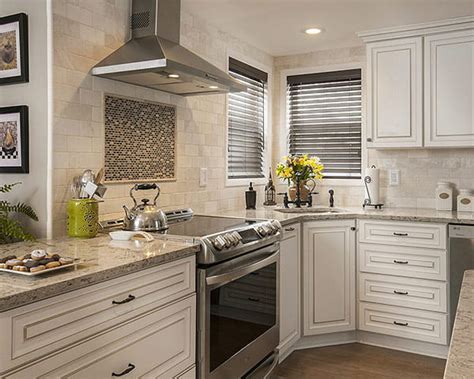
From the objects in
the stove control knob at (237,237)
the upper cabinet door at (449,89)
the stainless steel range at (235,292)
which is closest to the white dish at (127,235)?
the stainless steel range at (235,292)

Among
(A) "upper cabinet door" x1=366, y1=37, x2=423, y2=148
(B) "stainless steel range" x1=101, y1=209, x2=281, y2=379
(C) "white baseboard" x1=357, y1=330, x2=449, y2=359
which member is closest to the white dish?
(B) "stainless steel range" x1=101, y1=209, x2=281, y2=379

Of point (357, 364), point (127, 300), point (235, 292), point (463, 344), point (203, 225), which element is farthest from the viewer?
point (357, 364)

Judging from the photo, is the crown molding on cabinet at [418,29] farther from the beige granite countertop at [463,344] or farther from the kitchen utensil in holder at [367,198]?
the beige granite countertop at [463,344]

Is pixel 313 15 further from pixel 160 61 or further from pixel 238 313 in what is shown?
pixel 238 313

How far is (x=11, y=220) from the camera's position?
2195mm

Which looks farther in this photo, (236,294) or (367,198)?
(367,198)

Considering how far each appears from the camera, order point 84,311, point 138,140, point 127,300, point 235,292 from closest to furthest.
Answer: point 84,311, point 127,300, point 235,292, point 138,140

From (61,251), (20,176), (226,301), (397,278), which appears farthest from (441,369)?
(20,176)

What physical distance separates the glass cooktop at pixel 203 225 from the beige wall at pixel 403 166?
1634 millimetres

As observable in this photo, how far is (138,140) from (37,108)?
24.8 inches

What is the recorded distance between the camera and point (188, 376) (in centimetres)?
Answer: 209

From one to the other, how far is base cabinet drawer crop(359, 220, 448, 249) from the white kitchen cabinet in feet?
1.74

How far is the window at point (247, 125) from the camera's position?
383 cm

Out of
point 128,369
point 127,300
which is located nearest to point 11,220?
point 127,300
